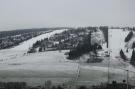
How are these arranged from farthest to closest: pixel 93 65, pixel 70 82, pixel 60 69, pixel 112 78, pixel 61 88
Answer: pixel 93 65 → pixel 60 69 → pixel 112 78 → pixel 70 82 → pixel 61 88

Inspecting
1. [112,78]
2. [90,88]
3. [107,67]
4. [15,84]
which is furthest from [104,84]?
[107,67]

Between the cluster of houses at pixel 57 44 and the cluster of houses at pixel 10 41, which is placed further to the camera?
the cluster of houses at pixel 10 41

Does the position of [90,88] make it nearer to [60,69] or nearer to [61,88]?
[61,88]

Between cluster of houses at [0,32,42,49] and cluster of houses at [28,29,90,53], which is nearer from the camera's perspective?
cluster of houses at [28,29,90,53]

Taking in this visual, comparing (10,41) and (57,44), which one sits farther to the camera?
(10,41)

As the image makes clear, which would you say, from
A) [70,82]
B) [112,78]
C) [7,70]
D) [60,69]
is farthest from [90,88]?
[7,70]

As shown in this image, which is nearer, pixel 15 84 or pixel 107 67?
pixel 15 84

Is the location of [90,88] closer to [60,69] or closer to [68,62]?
[60,69]

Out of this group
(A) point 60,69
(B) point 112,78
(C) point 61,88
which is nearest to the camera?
(C) point 61,88

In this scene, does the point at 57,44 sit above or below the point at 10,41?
below
